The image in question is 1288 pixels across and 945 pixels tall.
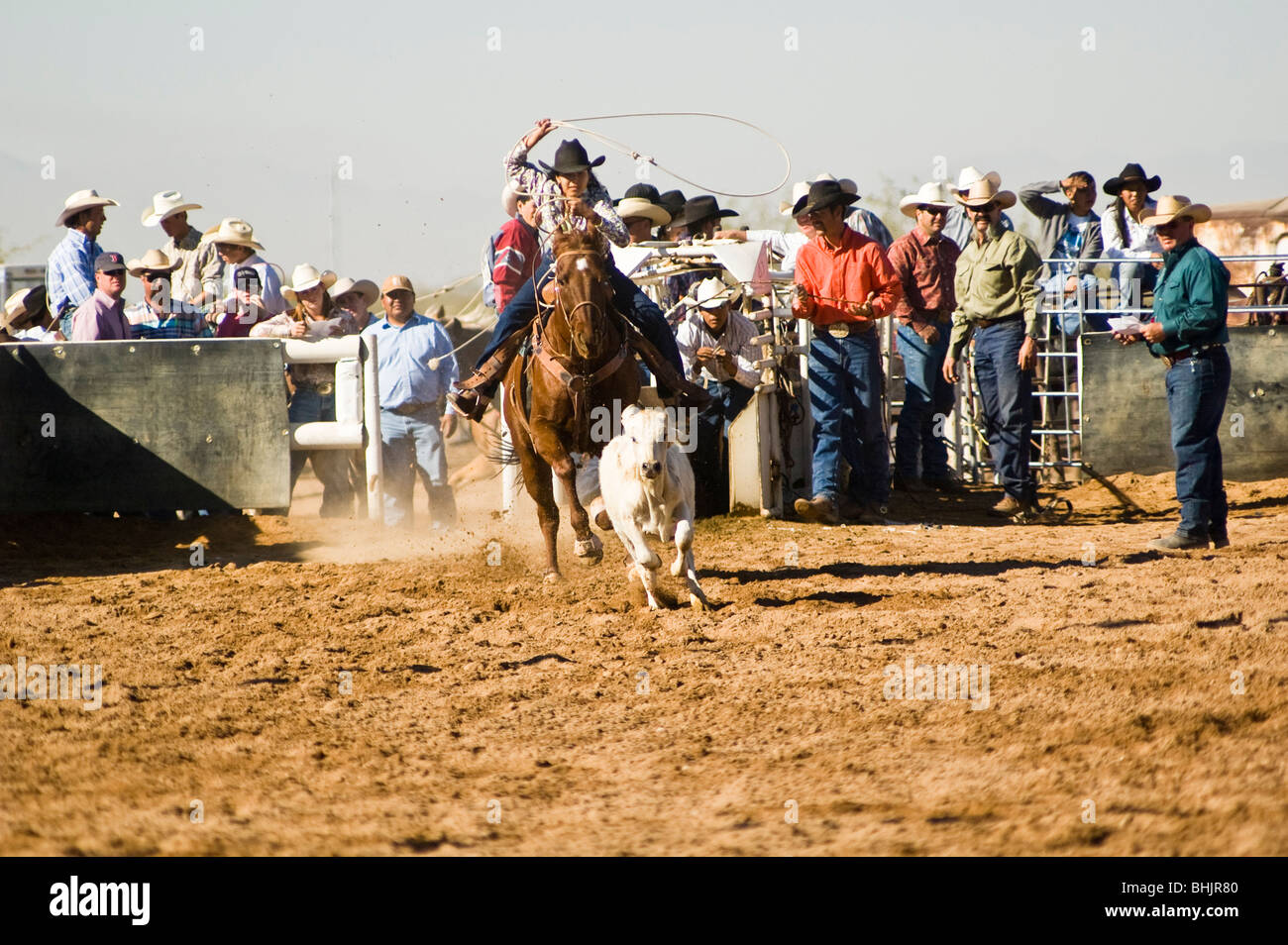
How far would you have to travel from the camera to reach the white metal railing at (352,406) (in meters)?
11.0

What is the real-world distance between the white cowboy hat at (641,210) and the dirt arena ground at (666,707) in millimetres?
3107

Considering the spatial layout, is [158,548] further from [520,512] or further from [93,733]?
[93,733]

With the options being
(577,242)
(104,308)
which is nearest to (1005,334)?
(577,242)

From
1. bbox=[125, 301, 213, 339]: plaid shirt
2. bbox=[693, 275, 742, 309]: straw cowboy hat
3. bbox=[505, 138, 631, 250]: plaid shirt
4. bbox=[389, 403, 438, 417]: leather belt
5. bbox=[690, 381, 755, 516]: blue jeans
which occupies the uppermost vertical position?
bbox=[505, 138, 631, 250]: plaid shirt

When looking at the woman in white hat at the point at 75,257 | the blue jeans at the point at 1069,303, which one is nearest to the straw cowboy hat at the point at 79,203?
the woman in white hat at the point at 75,257

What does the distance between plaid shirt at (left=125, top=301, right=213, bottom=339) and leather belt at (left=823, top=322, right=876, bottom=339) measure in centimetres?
567

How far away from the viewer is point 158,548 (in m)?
10.6

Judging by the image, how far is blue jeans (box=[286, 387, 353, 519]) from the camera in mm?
11672

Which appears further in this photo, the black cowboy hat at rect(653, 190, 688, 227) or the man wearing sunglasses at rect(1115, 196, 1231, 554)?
the black cowboy hat at rect(653, 190, 688, 227)

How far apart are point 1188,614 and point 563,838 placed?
4.14m

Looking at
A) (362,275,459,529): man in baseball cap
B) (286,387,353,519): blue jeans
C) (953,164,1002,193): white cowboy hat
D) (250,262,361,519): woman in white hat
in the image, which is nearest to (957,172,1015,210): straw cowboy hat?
(953,164,1002,193): white cowboy hat

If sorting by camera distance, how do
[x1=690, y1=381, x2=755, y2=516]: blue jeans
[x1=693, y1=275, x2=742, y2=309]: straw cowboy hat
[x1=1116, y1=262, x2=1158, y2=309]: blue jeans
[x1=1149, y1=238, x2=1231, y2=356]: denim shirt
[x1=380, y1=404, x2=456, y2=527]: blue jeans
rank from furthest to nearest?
1. [x1=1116, y1=262, x2=1158, y2=309]: blue jeans
2. [x1=380, y1=404, x2=456, y2=527]: blue jeans
3. [x1=690, y1=381, x2=755, y2=516]: blue jeans
4. [x1=693, y1=275, x2=742, y2=309]: straw cowboy hat
5. [x1=1149, y1=238, x2=1231, y2=356]: denim shirt

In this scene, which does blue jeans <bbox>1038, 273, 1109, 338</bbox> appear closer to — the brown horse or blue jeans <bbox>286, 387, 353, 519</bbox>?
the brown horse
